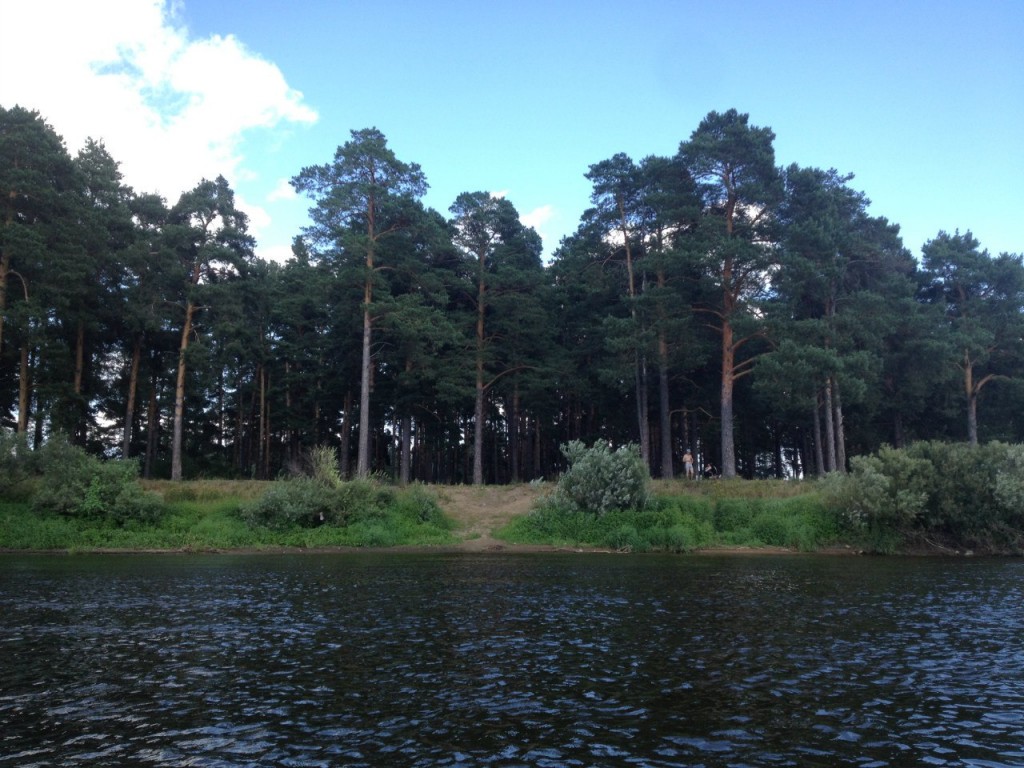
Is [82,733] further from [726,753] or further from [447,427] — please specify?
[447,427]

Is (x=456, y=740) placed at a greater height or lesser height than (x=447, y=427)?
lesser

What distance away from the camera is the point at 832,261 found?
1844 inches

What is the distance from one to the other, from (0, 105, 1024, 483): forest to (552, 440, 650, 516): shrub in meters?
8.10

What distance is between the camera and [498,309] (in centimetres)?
5741

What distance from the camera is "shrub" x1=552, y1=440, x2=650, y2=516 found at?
4074 cm

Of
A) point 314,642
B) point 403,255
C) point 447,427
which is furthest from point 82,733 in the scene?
point 447,427

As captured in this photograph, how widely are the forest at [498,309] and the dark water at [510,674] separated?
84.1ft

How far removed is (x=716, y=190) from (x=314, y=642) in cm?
4157

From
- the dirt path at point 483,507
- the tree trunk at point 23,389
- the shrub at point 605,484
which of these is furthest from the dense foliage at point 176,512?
the shrub at point 605,484

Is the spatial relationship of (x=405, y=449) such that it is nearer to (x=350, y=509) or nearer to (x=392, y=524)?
(x=350, y=509)

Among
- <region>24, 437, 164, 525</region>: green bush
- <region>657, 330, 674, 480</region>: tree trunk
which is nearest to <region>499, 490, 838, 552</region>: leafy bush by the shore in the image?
<region>657, 330, 674, 480</region>: tree trunk

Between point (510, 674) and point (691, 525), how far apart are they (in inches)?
1145

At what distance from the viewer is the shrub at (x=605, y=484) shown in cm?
4074

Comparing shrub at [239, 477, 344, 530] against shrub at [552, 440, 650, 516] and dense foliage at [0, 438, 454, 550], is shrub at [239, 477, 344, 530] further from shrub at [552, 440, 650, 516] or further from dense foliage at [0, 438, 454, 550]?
shrub at [552, 440, 650, 516]
